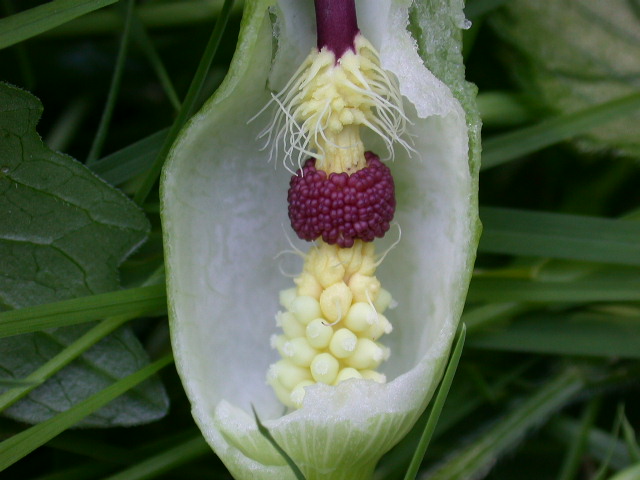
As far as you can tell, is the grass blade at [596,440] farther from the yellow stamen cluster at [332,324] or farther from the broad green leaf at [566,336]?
the yellow stamen cluster at [332,324]

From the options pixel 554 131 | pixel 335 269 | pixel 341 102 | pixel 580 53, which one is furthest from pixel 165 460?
pixel 580 53

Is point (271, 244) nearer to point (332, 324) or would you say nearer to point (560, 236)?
point (332, 324)

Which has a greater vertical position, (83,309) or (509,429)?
(83,309)

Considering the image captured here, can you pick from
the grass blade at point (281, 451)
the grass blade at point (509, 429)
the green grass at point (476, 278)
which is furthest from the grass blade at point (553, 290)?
the grass blade at point (281, 451)

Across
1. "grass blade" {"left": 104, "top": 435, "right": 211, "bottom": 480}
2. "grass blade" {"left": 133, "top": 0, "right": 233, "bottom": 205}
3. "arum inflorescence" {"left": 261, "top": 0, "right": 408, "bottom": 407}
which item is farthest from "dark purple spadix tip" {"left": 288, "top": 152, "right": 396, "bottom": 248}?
"grass blade" {"left": 104, "top": 435, "right": 211, "bottom": 480}

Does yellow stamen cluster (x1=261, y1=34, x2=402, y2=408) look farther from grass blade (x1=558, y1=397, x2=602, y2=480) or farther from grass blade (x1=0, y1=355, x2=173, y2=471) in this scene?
grass blade (x1=558, y1=397, x2=602, y2=480)

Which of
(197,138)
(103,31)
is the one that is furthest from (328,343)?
(103,31)

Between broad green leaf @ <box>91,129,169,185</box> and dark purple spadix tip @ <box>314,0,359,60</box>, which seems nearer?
dark purple spadix tip @ <box>314,0,359,60</box>
